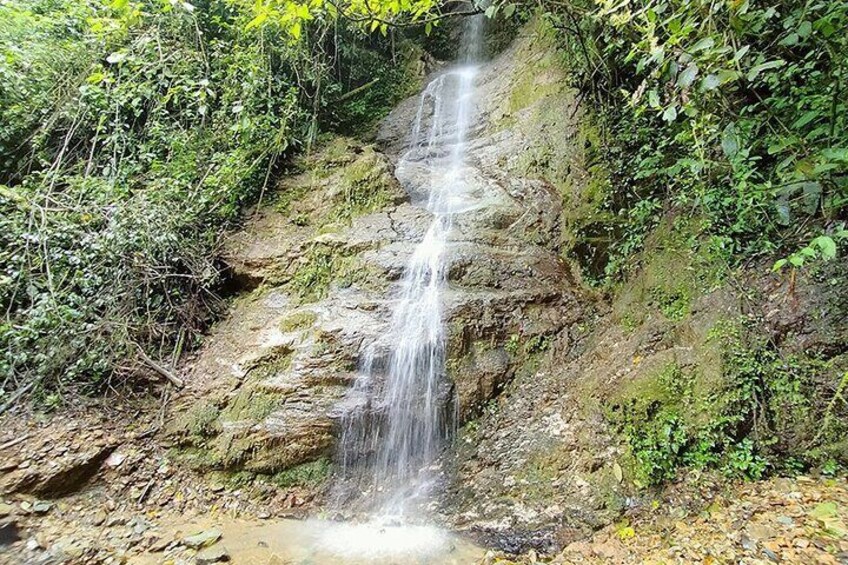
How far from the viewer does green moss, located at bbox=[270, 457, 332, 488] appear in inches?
150

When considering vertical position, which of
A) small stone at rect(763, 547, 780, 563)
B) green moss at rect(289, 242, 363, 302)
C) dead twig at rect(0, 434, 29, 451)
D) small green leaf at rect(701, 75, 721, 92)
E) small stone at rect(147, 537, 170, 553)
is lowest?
small stone at rect(147, 537, 170, 553)

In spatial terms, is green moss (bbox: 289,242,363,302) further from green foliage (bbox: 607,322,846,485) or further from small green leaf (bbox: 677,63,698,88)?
small green leaf (bbox: 677,63,698,88)

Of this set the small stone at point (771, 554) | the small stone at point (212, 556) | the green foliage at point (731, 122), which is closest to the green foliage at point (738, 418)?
the small stone at point (771, 554)

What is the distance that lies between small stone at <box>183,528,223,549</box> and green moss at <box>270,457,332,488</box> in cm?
61

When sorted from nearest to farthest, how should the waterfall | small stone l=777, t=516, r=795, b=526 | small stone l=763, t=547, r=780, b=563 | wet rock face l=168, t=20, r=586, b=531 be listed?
small stone l=763, t=547, r=780, b=563
small stone l=777, t=516, r=795, b=526
the waterfall
wet rock face l=168, t=20, r=586, b=531

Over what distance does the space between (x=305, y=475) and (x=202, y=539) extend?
89 cm

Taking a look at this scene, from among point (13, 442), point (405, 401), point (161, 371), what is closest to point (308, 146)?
point (161, 371)

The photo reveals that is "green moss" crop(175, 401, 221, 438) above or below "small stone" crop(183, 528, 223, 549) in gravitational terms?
above

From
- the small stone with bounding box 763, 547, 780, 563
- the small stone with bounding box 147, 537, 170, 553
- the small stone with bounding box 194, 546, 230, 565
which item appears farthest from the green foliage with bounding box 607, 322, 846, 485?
the small stone with bounding box 147, 537, 170, 553

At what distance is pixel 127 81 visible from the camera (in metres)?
6.03

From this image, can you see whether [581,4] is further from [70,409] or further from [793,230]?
[70,409]

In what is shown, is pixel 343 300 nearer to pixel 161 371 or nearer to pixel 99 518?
pixel 161 371

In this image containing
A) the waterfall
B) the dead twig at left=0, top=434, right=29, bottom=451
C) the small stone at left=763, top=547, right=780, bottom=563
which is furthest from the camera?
the waterfall

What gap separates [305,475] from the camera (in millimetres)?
3854
